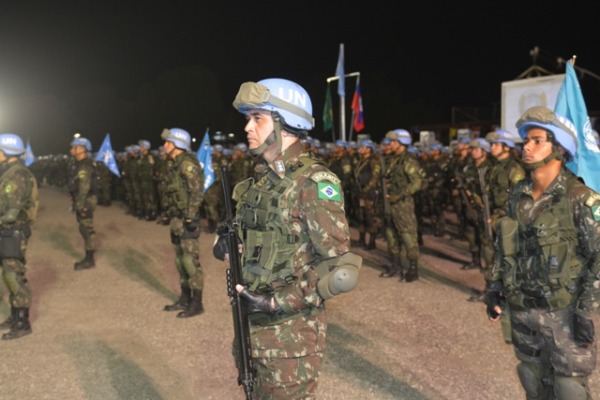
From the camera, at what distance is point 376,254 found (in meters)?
10.6

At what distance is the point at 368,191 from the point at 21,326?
21.4 ft

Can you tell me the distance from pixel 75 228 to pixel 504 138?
12.0 meters

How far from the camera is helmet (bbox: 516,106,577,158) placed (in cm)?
321

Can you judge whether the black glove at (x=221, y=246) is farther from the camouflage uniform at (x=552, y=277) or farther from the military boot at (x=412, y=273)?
the military boot at (x=412, y=273)

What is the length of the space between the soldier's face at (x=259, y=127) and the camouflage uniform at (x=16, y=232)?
14.0 feet

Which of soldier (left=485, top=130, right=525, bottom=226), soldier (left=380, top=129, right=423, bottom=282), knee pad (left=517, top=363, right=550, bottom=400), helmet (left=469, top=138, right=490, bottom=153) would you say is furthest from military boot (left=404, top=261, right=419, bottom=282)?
knee pad (left=517, top=363, right=550, bottom=400)

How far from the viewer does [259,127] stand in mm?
2746

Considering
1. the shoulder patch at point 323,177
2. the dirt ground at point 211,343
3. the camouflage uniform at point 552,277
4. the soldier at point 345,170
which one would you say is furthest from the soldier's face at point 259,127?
the soldier at point 345,170

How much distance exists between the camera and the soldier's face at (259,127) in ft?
8.96

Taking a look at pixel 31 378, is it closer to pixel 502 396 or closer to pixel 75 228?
pixel 502 396

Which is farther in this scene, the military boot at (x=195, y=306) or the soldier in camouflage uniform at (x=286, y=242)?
the military boot at (x=195, y=306)

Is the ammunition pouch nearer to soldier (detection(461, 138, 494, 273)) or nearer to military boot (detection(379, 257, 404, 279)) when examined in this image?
military boot (detection(379, 257, 404, 279))

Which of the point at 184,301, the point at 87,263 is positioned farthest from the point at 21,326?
the point at 87,263

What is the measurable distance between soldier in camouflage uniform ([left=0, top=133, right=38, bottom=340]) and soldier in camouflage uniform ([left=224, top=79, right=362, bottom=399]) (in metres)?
4.23
